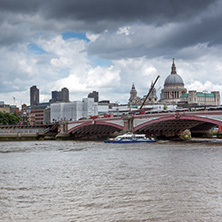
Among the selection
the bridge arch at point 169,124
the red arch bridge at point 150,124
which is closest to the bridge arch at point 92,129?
the red arch bridge at point 150,124

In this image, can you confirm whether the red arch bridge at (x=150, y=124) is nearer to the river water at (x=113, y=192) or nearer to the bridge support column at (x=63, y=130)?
the bridge support column at (x=63, y=130)

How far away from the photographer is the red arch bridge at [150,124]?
65000 mm

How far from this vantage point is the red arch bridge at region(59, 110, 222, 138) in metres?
65.0

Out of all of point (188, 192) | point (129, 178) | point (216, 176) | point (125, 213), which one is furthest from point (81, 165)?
point (125, 213)

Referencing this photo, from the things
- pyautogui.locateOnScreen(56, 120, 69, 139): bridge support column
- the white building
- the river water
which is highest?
the white building

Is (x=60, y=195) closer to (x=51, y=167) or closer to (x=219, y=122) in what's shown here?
(x=51, y=167)

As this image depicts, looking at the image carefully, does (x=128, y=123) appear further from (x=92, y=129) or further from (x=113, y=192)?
(x=113, y=192)

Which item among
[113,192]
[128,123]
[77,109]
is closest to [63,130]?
[128,123]

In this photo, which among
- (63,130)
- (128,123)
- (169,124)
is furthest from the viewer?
(63,130)

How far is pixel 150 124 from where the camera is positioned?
75.6 meters

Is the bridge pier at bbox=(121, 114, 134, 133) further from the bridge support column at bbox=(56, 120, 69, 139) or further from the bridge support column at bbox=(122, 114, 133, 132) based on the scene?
the bridge support column at bbox=(56, 120, 69, 139)

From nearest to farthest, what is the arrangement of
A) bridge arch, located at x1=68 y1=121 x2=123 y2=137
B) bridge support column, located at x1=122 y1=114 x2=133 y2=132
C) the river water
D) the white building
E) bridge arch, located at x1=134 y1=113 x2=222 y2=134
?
the river water < bridge arch, located at x1=134 y1=113 x2=222 y2=134 < bridge support column, located at x1=122 y1=114 x2=133 y2=132 < bridge arch, located at x1=68 y1=121 x2=123 y2=137 < the white building

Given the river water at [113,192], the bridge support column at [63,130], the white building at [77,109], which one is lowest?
the river water at [113,192]

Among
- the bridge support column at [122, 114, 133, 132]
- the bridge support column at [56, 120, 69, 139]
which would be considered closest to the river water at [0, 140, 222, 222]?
the bridge support column at [122, 114, 133, 132]
